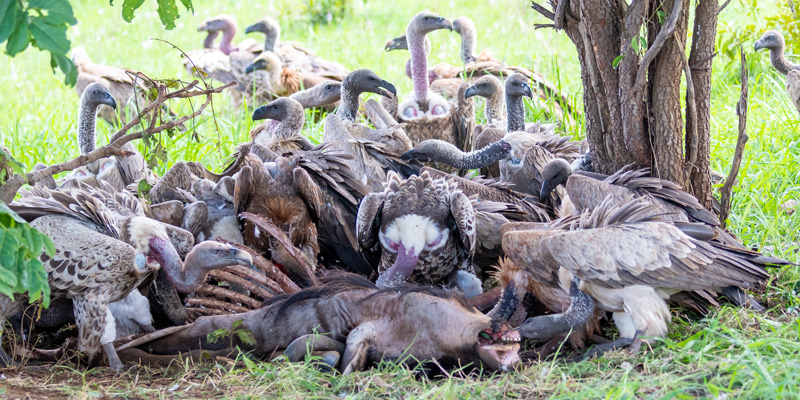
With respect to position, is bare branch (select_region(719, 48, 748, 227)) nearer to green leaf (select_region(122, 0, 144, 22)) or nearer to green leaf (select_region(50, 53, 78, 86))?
green leaf (select_region(122, 0, 144, 22))

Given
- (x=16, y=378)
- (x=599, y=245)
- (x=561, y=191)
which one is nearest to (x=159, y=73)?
(x=561, y=191)

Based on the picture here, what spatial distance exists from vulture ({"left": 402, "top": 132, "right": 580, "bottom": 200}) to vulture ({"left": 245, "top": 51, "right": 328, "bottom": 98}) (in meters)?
3.67

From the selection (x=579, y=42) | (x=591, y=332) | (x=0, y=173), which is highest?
(x=579, y=42)

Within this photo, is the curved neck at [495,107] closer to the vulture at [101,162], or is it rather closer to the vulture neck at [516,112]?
the vulture neck at [516,112]

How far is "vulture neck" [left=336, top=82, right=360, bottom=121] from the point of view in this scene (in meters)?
6.31

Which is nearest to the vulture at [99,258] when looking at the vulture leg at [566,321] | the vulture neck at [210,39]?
the vulture leg at [566,321]

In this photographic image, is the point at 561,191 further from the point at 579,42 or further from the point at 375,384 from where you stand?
the point at 375,384

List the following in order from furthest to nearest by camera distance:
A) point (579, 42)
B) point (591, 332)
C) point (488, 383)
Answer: point (579, 42) → point (591, 332) → point (488, 383)

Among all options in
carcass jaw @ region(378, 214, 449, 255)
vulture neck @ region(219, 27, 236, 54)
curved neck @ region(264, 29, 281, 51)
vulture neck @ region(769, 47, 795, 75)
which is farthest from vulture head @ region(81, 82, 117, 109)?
vulture neck @ region(219, 27, 236, 54)

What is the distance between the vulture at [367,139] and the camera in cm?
510

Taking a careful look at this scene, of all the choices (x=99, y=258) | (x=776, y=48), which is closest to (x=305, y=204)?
(x=99, y=258)

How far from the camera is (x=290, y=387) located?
2.96 meters

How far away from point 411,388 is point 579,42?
6.40ft

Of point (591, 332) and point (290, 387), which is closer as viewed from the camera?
point (290, 387)
